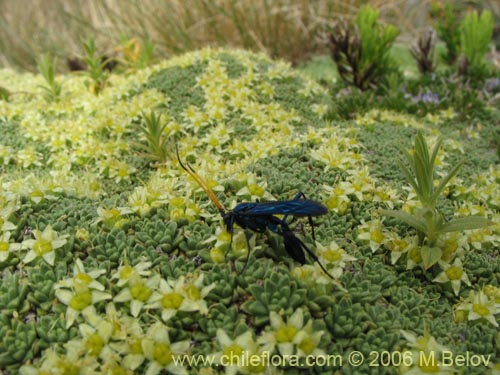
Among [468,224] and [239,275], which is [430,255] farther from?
[239,275]

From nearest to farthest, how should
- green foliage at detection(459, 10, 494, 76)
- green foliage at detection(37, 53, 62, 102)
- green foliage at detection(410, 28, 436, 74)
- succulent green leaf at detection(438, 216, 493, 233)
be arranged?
succulent green leaf at detection(438, 216, 493, 233) < green foliage at detection(37, 53, 62, 102) < green foliage at detection(459, 10, 494, 76) < green foliage at detection(410, 28, 436, 74)

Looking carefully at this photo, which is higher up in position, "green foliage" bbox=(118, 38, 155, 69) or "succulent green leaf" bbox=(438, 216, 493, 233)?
"green foliage" bbox=(118, 38, 155, 69)

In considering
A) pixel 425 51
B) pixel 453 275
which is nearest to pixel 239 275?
pixel 453 275

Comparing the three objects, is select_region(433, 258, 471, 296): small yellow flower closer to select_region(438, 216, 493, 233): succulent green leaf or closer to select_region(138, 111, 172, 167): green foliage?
select_region(438, 216, 493, 233): succulent green leaf

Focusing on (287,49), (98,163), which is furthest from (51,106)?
(287,49)

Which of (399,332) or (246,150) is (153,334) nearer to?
(399,332)

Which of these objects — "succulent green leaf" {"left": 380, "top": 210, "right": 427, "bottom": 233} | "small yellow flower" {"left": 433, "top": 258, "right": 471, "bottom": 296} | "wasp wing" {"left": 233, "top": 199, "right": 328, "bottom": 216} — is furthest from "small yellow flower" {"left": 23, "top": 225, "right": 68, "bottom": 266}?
"small yellow flower" {"left": 433, "top": 258, "right": 471, "bottom": 296}
